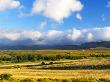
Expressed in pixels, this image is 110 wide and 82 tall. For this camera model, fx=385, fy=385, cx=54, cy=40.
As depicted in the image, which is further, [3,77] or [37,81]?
[3,77]

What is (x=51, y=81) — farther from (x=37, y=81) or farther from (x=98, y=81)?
(x=98, y=81)

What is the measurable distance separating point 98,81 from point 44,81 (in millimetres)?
6123

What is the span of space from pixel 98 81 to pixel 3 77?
12122 mm

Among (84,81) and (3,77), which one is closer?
(84,81)

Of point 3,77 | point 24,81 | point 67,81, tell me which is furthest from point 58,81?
point 3,77

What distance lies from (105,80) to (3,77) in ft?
41.7

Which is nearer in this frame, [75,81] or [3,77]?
[75,81]

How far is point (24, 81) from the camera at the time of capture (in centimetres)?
4428

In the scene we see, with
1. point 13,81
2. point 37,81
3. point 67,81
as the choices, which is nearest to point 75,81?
point 67,81

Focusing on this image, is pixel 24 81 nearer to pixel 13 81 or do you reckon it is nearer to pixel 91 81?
pixel 13 81

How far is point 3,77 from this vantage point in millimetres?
47938

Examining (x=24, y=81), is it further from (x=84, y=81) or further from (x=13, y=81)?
(x=84, y=81)

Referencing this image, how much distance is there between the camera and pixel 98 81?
43.6 metres

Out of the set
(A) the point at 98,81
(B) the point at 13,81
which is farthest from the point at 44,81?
(A) the point at 98,81
